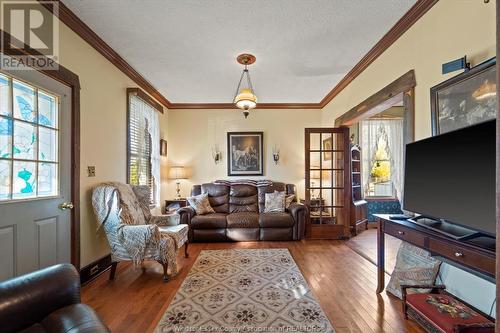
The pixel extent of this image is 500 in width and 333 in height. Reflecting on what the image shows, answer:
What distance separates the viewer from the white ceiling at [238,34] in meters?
2.25

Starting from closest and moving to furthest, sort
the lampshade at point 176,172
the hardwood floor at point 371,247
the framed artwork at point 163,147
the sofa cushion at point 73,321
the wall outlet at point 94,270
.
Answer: the sofa cushion at point 73,321
the wall outlet at point 94,270
the hardwood floor at point 371,247
the framed artwork at point 163,147
the lampshade at point 176,172

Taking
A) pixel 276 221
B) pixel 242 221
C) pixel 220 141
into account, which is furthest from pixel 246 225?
pixel 220 141

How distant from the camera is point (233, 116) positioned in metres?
5.42

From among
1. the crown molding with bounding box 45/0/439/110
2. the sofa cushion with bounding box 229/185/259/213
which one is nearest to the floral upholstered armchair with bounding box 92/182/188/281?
the crown molding with bounding box 45/0/439/110

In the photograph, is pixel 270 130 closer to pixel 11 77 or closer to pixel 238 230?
pixel 238 230

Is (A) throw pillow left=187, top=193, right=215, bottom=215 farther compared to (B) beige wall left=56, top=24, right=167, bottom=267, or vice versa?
(A) throw pillow left=187, top=193, right=215, bottom=215

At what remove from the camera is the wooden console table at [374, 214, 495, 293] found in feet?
4.22

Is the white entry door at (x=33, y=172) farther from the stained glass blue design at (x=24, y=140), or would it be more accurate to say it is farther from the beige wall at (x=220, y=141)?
the beige wall at (x=220, y=141)

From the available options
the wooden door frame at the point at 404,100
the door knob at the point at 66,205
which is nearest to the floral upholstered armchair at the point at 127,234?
the door knob at the point at 66,205

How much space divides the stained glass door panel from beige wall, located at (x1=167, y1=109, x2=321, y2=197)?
884 millimetres

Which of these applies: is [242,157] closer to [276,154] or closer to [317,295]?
[276,154]

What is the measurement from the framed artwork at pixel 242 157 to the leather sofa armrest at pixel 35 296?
4.12 m

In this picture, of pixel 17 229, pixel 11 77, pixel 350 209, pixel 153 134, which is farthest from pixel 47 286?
pixel 350 209

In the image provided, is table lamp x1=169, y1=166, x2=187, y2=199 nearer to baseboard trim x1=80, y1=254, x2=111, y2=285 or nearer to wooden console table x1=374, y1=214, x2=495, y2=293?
baseboard trim x1=80, y1=254, x2=111, y2=285
